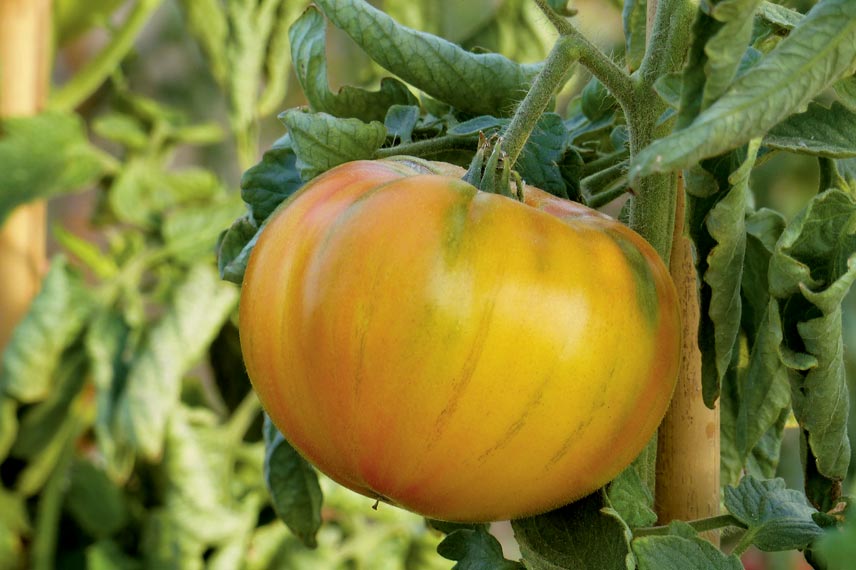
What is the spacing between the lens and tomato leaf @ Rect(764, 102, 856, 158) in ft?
1.32

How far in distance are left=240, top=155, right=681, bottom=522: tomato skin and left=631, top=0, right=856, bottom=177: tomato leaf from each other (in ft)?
0.21

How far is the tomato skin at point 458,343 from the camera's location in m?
0.35

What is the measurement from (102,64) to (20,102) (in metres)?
0.12

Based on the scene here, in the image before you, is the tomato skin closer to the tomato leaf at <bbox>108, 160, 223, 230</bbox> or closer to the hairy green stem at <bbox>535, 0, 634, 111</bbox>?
the hairy green stem at <bbox>535, 0, 634, 111</bbox>

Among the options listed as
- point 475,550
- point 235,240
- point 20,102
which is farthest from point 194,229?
point 475,550

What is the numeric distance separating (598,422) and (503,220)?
77mm

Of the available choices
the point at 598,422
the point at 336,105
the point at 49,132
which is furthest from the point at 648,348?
the point at 49,132

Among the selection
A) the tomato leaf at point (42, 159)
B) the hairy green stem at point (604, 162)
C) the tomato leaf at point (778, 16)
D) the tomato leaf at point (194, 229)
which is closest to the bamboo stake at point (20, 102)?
the tomato leaf at point (42, 159)

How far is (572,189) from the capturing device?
1.55 ft

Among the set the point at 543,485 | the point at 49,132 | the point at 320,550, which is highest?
the point at 543,485

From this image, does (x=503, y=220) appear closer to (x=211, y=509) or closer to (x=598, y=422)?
(x=598, y=422)

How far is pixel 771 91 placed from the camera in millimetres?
307

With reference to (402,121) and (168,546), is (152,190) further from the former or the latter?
(402,121)

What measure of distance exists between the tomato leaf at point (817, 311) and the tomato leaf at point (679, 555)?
66mm
